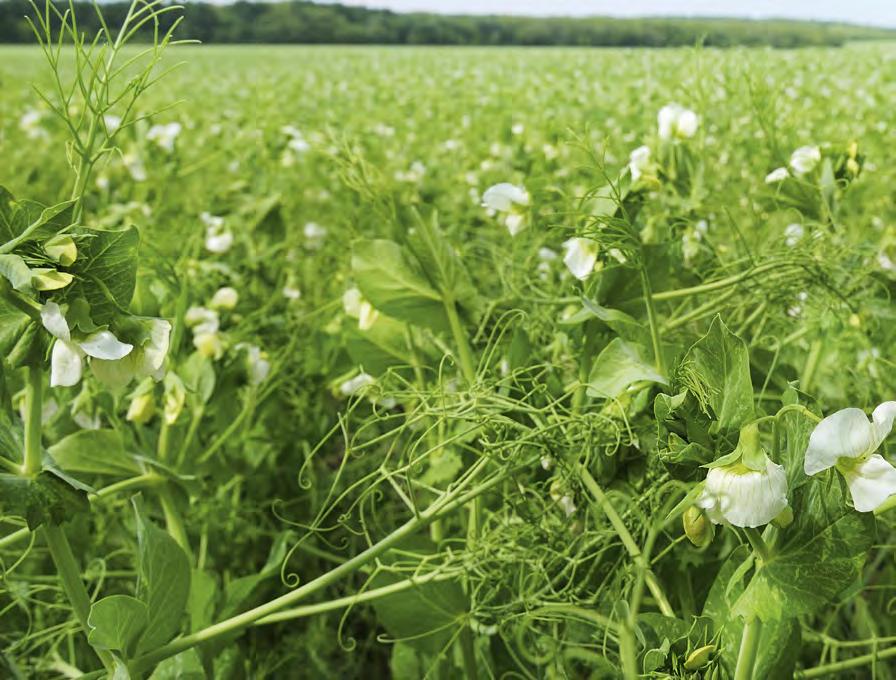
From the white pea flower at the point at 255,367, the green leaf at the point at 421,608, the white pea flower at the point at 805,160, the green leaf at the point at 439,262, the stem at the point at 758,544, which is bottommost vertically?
the green leaf at the point at 421,608

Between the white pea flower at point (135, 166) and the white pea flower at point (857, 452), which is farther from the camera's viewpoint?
the white pea flower at point (135, 166)

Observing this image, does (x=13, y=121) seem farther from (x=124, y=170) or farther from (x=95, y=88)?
(x=95, y=88)

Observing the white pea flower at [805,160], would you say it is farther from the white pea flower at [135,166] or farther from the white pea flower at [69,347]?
the white pea flower at [135,166]

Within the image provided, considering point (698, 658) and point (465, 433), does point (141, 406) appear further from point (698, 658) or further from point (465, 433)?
point (698, 658)

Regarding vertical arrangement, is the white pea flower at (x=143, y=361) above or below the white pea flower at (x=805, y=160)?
below

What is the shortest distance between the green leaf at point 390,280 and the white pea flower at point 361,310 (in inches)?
1.0

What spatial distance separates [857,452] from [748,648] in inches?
5.0

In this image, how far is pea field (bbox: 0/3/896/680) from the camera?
449 millimetres

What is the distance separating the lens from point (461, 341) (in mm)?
711

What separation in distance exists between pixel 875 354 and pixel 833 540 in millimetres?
503

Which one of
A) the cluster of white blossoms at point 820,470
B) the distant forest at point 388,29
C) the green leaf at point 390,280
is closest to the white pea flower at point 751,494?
the cluster of white blossoms at point 820,470

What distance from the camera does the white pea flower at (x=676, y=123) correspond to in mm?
864

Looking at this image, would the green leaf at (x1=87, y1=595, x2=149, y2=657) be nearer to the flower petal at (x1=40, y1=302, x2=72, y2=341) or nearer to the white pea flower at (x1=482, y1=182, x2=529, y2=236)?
the flower petal at (x1=40, y1=302, x2=72, y2=341)

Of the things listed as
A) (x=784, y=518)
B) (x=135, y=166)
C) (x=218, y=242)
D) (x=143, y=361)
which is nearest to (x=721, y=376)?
(x=784, y=518)
